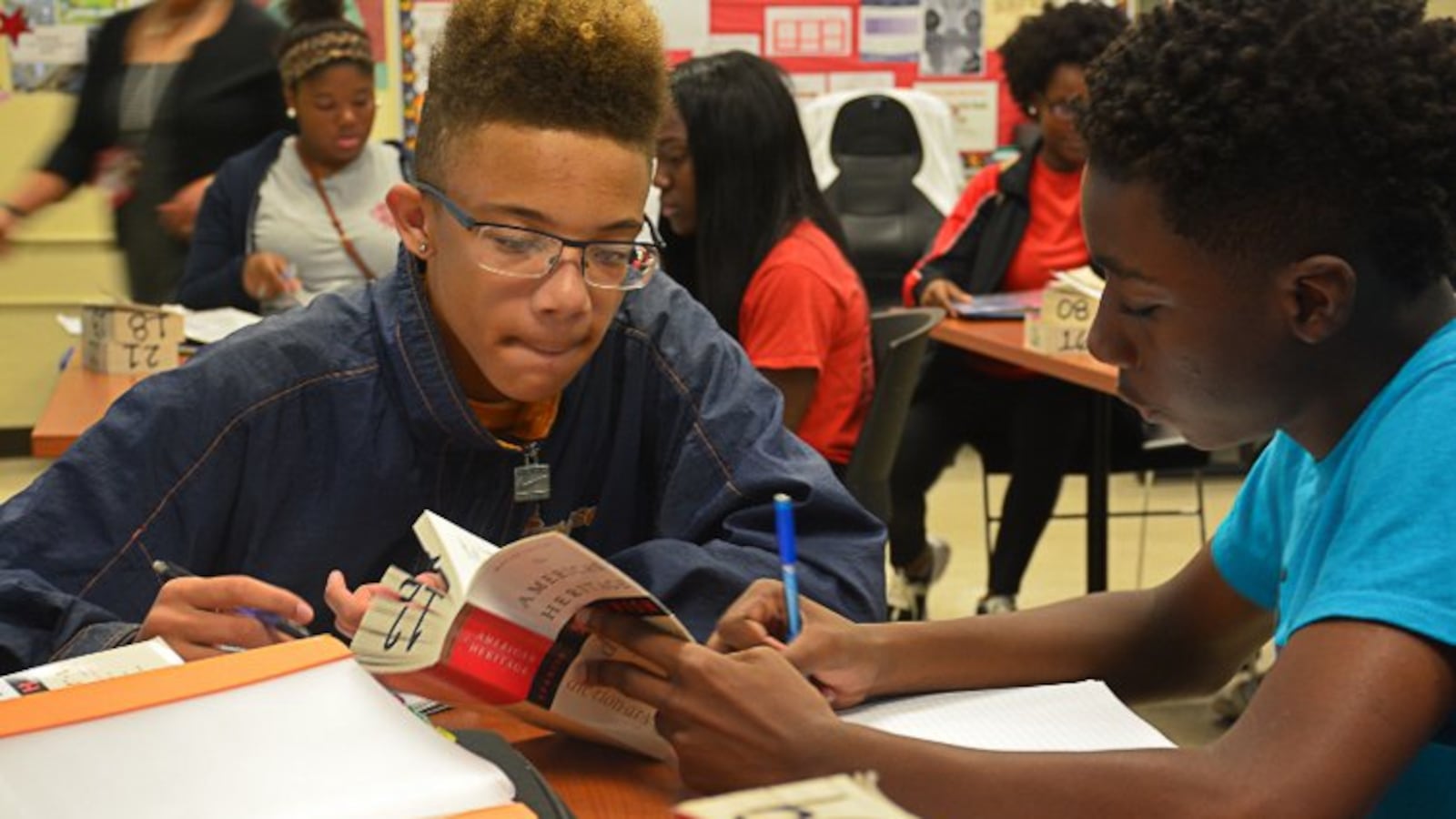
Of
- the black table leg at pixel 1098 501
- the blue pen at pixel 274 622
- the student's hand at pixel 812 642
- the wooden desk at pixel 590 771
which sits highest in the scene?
the blue pen at pixel 274 622

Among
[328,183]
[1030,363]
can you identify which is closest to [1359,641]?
[1030,363]

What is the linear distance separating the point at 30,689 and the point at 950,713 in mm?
612

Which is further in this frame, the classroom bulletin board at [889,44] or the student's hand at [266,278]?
the classroom bulletin board at [889,44]

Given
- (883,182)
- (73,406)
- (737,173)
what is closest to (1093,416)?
(737,173)

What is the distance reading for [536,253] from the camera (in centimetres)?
144

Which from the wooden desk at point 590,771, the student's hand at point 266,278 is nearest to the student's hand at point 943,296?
the student's hand at point 266,278

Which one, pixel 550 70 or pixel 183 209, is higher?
pixel 550 70

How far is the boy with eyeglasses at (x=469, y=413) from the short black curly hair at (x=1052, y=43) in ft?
9.23

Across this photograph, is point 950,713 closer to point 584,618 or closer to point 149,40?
point 584,618

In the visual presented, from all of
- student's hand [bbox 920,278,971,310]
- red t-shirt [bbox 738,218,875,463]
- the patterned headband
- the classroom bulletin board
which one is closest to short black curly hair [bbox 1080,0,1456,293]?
red t-shirt [bbox 738,218,875,463]

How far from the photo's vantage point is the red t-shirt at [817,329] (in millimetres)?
2994

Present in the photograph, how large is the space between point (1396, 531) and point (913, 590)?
10.2 feet

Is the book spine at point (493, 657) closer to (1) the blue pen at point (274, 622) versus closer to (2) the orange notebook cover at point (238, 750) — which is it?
(2) the orange notebook cover at point (238, 750)

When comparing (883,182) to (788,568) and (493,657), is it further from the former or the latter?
(493,657)
